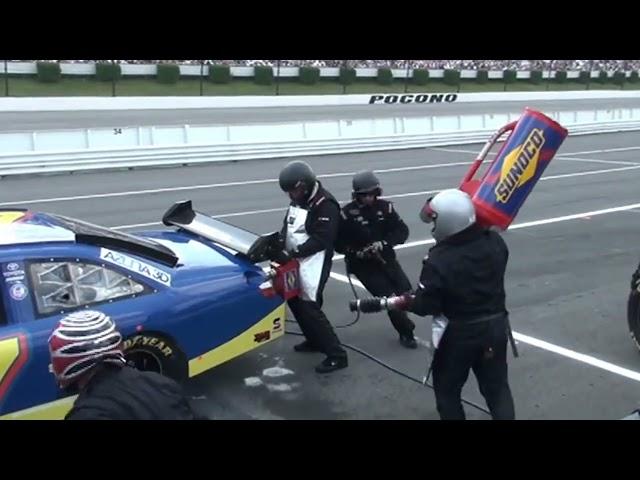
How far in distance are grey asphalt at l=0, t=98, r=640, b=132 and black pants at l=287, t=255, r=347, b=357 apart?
73.9 feet

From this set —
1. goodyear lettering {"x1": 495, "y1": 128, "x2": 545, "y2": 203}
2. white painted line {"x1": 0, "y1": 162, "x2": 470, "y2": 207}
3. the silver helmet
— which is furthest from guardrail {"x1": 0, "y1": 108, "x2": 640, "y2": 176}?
the silver helmet

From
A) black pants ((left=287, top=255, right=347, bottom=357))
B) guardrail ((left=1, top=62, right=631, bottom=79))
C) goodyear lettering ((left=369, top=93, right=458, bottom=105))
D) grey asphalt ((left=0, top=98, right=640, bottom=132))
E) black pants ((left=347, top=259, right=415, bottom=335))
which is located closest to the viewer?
black pants ((left=287, top=255, right=347, bottom=357))

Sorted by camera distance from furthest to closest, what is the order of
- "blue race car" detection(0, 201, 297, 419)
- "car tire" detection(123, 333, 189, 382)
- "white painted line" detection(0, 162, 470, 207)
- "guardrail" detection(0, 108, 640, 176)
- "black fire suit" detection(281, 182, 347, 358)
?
1. "guardrail" detection(0, 108, 640, 176)
2. "white painted line" detection(0, 162, 470, 207)
3. "black fire suit" detection(281, 182, 347, 358)
4. "car tire" detection(123, 333, 189, 382)
5. "blue race car" detection(0, 201, 297, 419)

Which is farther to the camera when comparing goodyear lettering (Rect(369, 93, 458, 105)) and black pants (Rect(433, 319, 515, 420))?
goodyear lettering (Rect(369, 93, 458, 105))

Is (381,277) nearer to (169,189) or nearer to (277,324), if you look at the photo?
(277,324)

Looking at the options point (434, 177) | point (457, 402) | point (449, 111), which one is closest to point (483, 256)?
point (457, 402)

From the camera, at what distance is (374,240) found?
22.5 ft

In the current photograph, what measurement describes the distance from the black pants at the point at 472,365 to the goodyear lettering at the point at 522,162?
68.5 inches

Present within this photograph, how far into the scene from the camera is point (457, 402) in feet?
15.5

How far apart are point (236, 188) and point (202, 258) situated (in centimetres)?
1076

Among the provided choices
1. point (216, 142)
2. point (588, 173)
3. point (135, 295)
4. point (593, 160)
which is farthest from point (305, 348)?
point (593, 160)

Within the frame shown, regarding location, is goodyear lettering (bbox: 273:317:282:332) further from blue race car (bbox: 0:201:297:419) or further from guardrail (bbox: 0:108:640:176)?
guardrail (bbox: 0:108:640:176)

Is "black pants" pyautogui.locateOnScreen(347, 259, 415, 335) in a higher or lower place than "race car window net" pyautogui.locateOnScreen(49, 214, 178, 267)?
lower

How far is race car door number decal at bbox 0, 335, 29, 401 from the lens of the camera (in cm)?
452
